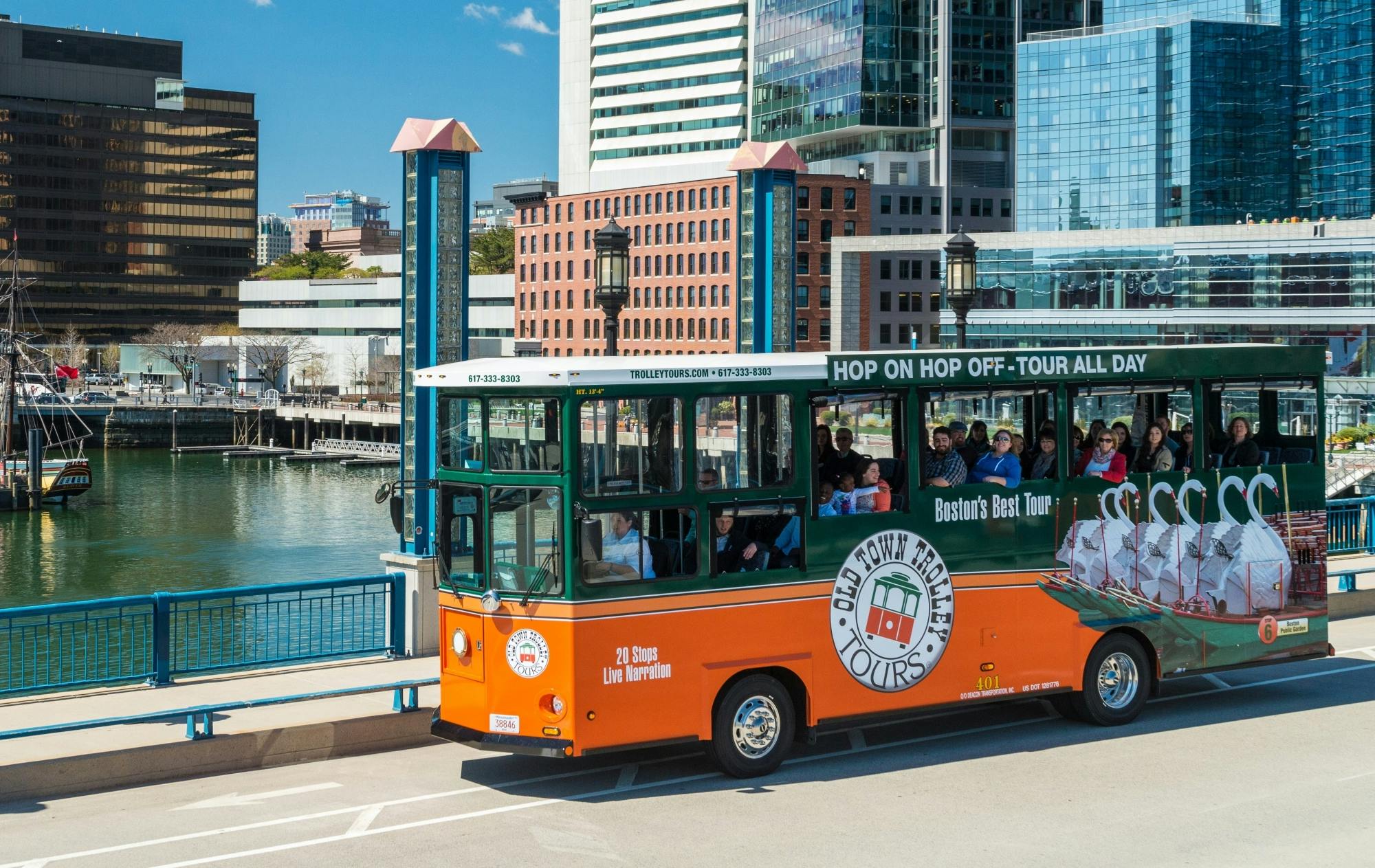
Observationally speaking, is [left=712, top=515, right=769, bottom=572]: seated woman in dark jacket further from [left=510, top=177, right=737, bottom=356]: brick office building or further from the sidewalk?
[left=510, top=177, right=737, bottom=356]: brick office building

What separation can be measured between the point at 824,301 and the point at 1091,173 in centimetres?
2272

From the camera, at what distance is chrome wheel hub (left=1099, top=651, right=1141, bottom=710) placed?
15.1 metres

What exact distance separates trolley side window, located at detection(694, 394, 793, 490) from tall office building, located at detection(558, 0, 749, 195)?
448 ft

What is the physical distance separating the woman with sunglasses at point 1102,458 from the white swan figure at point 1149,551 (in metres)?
0.55

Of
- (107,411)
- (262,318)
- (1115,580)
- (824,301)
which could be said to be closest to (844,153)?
(824,301)

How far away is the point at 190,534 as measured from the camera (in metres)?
75.4

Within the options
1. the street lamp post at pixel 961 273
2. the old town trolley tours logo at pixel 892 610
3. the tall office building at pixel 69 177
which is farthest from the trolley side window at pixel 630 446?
the tall office building at pixel 69 177

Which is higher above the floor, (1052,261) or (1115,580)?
(1052,261)

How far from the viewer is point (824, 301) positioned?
121500mm

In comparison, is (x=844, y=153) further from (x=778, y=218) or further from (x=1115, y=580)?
(x=1115, y=580)

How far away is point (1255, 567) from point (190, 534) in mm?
66951

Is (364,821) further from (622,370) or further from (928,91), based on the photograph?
(928,91)

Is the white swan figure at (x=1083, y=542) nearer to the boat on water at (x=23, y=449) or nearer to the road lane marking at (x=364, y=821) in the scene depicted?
the road lane marking at (x=364, y=821)

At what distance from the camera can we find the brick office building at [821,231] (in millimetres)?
119438
